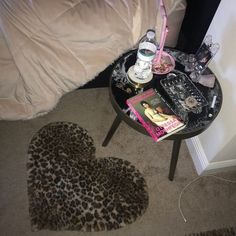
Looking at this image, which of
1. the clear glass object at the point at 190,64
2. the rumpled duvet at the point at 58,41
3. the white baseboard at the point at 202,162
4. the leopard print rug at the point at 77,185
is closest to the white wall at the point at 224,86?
the white baseboard at the point at 202,162

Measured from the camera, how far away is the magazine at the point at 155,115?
1.15m

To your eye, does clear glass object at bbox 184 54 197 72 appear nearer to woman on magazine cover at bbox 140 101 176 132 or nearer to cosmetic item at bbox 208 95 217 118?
cosmetic item at bbox 208 95 217 118

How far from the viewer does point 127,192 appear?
4.86 ft

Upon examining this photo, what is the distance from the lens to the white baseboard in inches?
60.7

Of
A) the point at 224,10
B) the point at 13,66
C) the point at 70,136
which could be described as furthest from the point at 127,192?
the point at 224,10

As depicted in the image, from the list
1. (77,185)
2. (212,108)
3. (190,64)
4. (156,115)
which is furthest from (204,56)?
(77,185)

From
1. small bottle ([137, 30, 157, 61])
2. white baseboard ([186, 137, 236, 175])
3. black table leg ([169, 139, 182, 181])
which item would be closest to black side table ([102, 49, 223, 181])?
black table leg ([169, 139, 182, 181])

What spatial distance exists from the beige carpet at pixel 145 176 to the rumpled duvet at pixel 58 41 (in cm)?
23

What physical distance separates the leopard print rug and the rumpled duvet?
0.75 feet

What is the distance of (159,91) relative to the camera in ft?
4.20

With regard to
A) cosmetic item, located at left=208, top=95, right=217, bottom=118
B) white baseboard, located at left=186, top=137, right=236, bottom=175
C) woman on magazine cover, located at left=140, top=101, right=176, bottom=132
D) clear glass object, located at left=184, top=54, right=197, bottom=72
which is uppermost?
clear glass object, located at left=184, top=54, right=197, bottom=72

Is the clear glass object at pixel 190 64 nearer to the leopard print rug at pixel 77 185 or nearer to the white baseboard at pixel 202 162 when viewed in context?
the white baseboard at pixel 202 162

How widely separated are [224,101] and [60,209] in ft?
3.02

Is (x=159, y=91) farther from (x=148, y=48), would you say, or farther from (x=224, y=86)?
(x=224, y=86)
